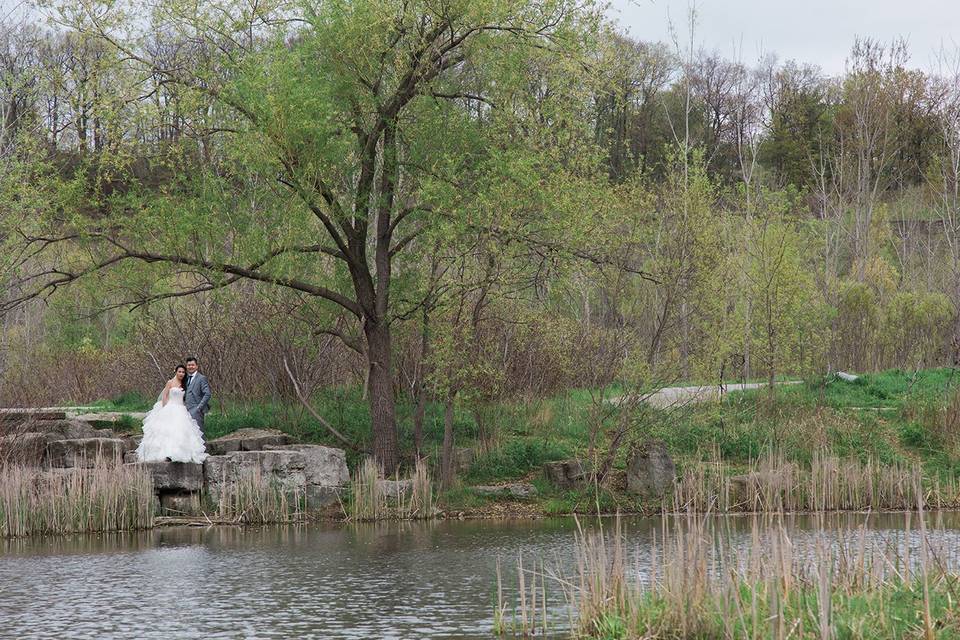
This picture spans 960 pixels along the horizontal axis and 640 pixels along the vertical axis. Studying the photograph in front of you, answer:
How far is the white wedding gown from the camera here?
18812 mm

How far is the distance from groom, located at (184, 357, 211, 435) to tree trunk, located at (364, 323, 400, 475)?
111 inches

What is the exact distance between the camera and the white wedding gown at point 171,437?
18812 millimetres

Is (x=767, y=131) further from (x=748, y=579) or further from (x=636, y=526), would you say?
(x=748, y=579)

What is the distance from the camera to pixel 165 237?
19.2 meters

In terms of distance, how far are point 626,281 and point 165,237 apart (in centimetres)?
790

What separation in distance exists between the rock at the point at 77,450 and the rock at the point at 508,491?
596 centimetres

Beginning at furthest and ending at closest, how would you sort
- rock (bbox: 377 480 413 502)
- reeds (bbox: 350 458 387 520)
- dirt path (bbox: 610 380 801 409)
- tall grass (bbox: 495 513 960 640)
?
dirt path (bbox: 610 380 801 409) < rock (bbox: 377 480 413 502) < reeds (bbox: 350 458 387 520) < tall grass (bbox: 495 513 960 640)

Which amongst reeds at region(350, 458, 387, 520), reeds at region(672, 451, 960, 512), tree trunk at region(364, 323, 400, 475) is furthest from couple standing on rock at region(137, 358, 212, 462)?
reeds at region(672, 451, 960, 512)

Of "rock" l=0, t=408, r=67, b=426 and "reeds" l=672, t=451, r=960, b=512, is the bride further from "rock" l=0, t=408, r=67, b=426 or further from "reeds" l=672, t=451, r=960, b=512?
"reeds" l=672, t=451, r=960, b=512

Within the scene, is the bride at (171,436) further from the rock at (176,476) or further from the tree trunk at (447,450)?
the tree trunk at (447,450)

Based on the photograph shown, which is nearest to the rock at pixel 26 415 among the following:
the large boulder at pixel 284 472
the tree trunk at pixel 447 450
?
the large boulder at pixel 284 472

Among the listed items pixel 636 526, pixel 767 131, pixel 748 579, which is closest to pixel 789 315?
pixel 636 526

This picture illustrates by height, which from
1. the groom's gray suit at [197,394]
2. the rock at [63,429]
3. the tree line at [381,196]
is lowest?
the rock at [63,429]

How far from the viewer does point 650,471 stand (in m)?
20.0
